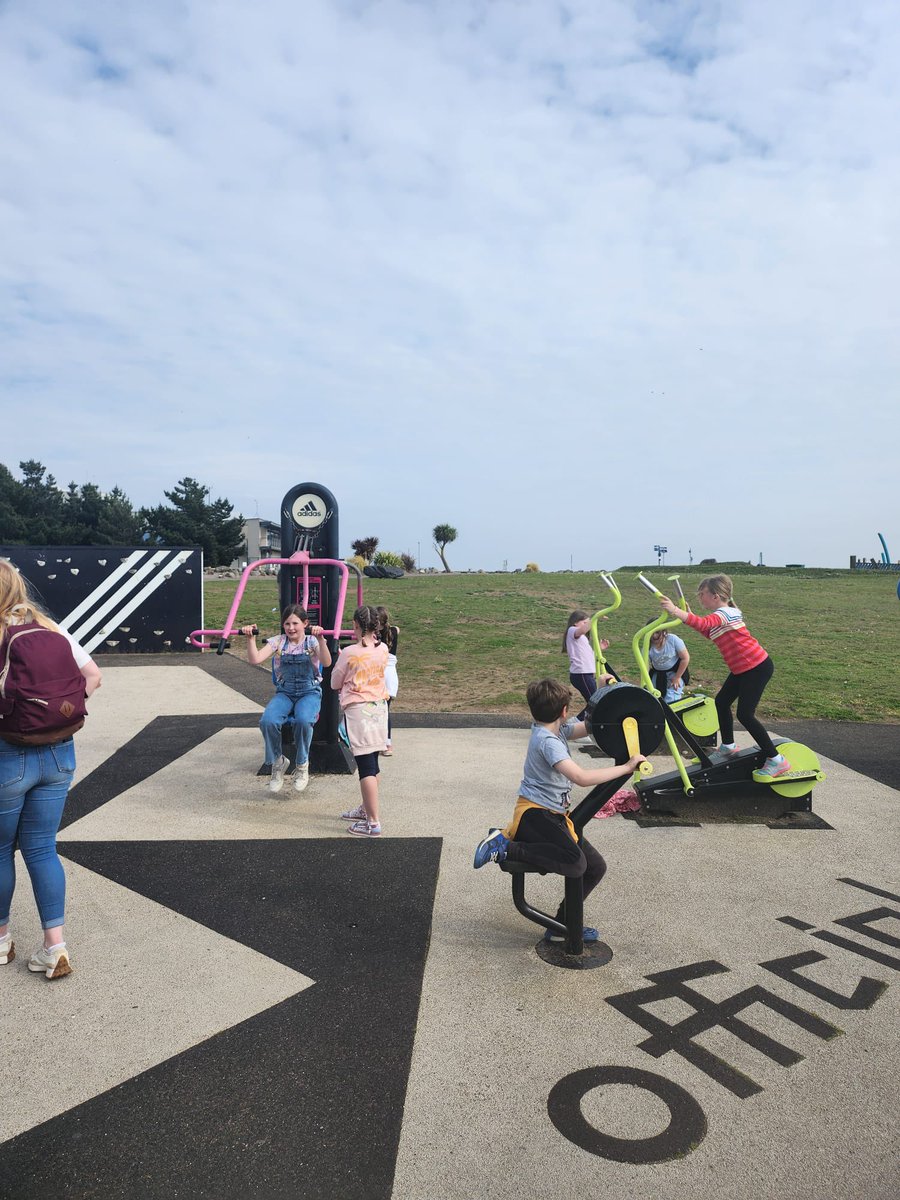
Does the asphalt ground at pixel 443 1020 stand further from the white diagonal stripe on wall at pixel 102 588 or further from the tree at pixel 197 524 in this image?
the tree at pixel 197 524

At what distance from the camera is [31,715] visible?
3162 mm

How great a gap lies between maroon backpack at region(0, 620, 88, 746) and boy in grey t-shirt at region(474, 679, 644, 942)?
72.4 inches

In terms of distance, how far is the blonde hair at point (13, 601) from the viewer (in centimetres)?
321

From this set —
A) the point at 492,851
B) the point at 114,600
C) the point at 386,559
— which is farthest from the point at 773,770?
the point at 386,559

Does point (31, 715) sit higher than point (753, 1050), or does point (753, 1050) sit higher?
point (31, 715)

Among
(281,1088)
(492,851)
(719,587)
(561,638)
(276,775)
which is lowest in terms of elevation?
(281,1088)

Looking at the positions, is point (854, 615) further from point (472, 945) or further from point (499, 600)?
point (472, 945)

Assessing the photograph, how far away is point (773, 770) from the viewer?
5.50 metres

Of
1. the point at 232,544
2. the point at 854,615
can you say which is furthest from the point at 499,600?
the point at 232,544

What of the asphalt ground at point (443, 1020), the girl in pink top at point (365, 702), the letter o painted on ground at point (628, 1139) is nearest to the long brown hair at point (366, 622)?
the girl in pink top at point (365, 702)

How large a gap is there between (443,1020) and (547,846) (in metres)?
0.80

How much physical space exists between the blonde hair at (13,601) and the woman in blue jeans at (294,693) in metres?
2.60

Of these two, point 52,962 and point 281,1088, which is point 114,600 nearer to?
point 52,962

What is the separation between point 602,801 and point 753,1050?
3.58 feet
